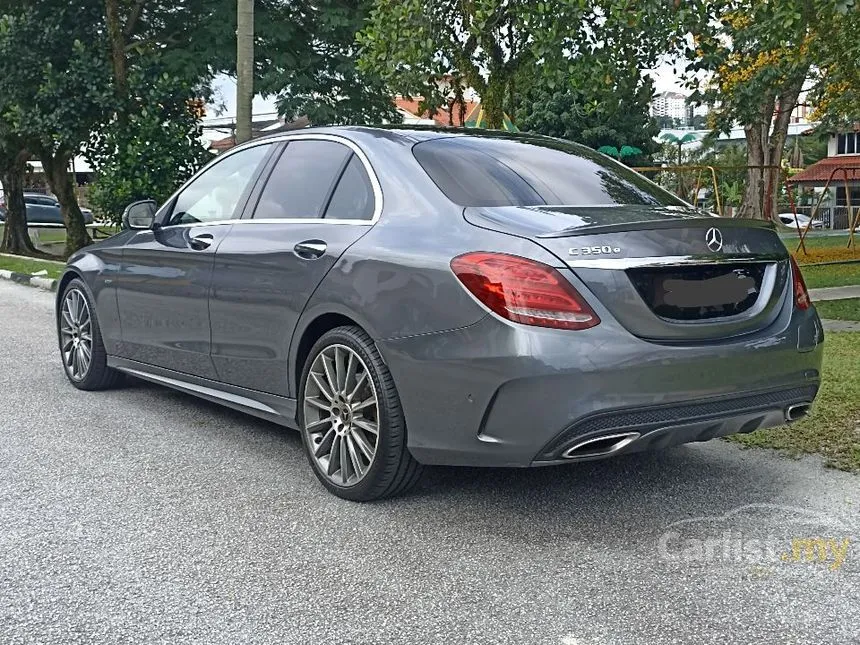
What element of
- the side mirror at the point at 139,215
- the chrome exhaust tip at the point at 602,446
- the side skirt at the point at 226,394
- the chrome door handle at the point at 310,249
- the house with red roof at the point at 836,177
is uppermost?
the side mirror at the point at 139,215

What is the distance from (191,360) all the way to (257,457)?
2.26 feet

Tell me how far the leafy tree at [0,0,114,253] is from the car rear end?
50.8ft

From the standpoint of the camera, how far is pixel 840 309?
10.8 meters

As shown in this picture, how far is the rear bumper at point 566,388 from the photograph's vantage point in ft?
11.7

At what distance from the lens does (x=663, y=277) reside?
3738 millimetres

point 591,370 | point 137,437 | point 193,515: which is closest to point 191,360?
point 137,437

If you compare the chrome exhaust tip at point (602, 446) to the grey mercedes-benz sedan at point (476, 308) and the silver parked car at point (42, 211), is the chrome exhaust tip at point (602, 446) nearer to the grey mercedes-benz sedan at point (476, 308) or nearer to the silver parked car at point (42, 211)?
the grey mercedes-benz sedan at point (476, 308)

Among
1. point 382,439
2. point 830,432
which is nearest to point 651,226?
point 382,439

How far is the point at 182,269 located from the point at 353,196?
134 centimetres

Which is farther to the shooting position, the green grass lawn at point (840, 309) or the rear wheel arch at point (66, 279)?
the green grass lawn at point (840, 309)

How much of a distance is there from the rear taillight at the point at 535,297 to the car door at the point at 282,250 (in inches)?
35.1

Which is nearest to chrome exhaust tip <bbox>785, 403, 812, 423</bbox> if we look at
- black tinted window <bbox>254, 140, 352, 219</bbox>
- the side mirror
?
black tinted window <bbox>254, 140, 352, 219</bbox>

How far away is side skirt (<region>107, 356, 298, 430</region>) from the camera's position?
4.75m

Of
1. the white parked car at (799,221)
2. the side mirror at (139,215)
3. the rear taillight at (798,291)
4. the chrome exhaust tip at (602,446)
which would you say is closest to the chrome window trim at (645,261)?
the rear taillight at (798,291)
